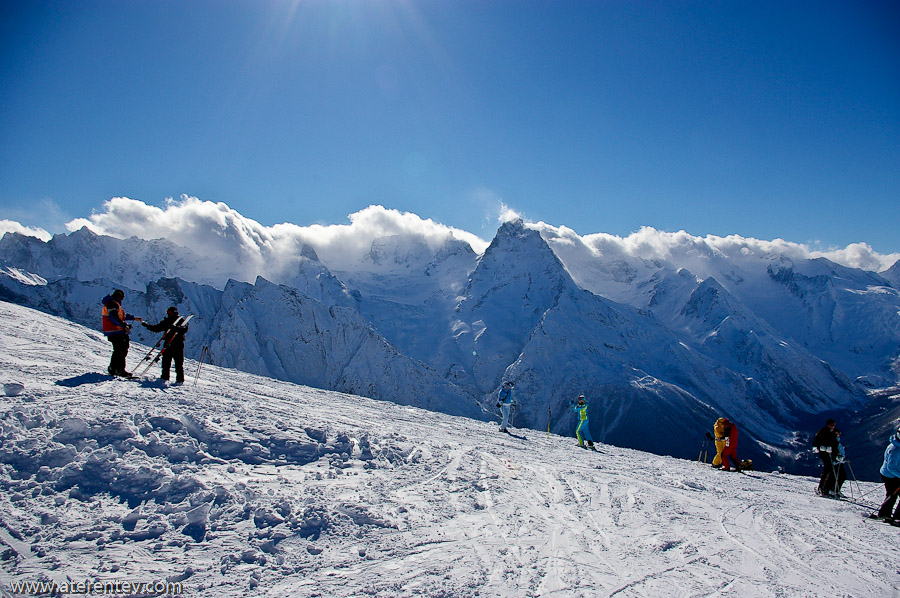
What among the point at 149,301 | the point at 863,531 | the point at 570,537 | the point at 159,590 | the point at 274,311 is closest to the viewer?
the point at 159,590

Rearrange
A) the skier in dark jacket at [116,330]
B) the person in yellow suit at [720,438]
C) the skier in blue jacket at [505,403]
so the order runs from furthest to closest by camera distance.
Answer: the skier in blue jacket at [505,403] < the person in yellow suit at [720,438] < the skier in dark jacket at [116,330]

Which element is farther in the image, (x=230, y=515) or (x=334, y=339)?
(x=334, y=339)

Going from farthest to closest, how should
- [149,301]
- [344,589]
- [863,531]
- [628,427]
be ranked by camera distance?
[628,427], [149,301], [863,531], [344,589]

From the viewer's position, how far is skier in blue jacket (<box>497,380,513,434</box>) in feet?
65.5

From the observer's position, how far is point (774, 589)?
6.46 m

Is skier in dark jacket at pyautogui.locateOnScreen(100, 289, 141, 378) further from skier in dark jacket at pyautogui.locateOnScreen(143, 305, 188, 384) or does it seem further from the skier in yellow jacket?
the skier in yellow jacket

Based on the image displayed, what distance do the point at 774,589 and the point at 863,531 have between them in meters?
5.41

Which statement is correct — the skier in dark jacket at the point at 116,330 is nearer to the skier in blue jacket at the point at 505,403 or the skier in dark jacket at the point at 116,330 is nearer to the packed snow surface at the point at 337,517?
the packed snow surface at the point at 337,517

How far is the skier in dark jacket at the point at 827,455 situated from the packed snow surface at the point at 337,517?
2.73 meters

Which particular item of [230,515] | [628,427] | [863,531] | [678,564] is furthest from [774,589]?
[628,427]

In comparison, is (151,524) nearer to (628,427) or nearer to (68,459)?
(68,459)

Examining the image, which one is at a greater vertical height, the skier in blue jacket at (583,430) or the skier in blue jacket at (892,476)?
the skier in blue jacket at (892,476)

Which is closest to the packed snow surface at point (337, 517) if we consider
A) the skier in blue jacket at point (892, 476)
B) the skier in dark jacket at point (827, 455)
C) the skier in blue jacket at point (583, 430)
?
the skier in blue jacket at point (892, 476)

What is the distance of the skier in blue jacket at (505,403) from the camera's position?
20.0 meters
